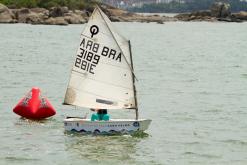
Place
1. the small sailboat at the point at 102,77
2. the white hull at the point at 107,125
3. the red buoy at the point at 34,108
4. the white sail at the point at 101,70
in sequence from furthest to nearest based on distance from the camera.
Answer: the red buoy at the point at 34,108 < the white sail at the point at 101,70 < the small sailboat at the point at 102,77 < the white hull at the point at 107,125

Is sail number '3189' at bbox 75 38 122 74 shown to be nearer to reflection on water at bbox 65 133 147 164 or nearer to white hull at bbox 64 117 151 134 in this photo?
white hull at bbox 64 117 151 134

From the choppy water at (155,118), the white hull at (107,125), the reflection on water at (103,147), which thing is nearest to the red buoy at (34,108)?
the choppy water at (155,118)

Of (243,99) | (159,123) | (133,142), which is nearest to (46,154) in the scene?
(133,142)

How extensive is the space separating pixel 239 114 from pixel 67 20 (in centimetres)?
12901

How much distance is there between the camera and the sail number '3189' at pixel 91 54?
3130cm

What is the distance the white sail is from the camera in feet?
102

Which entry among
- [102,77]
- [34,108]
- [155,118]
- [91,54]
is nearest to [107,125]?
[102,77]

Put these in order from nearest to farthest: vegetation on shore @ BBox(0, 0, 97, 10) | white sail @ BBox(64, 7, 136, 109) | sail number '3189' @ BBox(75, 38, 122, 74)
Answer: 1. white sail @ BBox(64, 7, 136, 109)
2. sail number '3189' @ BBox(75, 38, 122, 74)
3. vegetation on shore @ BBox(0, 0, 97, 10)

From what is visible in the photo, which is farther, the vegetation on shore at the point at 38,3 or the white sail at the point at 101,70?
the vegetation on shore at the point at 38,3

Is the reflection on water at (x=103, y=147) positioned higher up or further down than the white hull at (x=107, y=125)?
further down

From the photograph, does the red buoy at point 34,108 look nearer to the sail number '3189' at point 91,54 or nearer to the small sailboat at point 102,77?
the small sailboat at point 102,77

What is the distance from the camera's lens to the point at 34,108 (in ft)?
115

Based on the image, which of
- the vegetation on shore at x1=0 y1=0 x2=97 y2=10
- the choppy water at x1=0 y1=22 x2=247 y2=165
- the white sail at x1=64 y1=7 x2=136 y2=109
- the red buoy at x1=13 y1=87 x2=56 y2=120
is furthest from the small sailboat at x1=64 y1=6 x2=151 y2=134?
the vegetation on shore at x1=0 y1=0 x2=97 y2=10

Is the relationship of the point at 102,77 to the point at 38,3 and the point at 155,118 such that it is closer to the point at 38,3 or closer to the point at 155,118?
the point at 155,118
